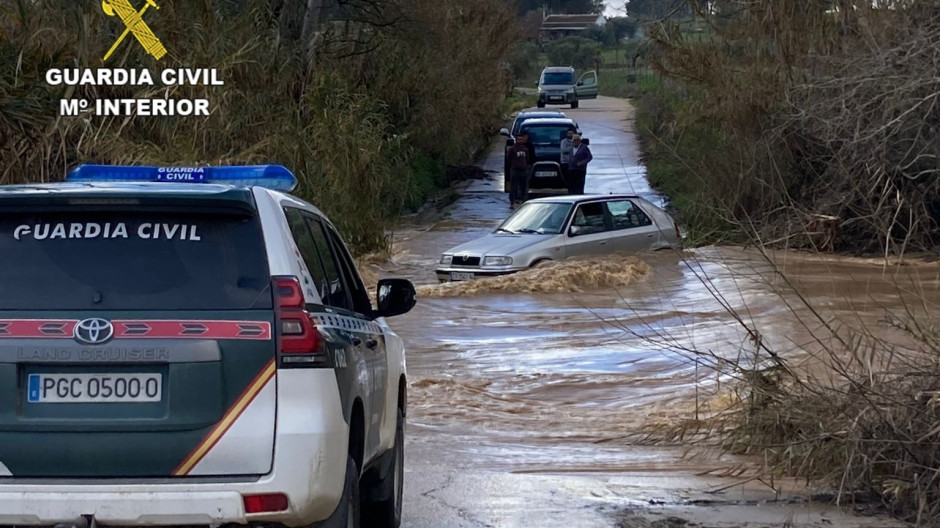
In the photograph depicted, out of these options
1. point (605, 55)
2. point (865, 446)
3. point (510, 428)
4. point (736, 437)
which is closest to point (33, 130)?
point (510, 428)

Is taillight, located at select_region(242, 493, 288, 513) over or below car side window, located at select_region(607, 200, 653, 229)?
over

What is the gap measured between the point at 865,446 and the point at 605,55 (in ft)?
254

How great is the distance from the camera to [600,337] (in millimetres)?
14508

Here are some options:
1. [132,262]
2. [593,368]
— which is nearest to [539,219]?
[593,368]

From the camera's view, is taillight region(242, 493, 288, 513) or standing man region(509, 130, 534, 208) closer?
taillight region(242, 493, 288, 513)

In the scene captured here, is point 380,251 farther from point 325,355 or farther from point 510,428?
point 325,355

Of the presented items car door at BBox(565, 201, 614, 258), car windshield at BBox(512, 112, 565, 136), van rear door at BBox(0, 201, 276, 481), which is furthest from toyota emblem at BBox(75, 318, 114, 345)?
car windshield at BBox(512, 112, 565, 136)

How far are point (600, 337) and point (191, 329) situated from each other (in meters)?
10.4

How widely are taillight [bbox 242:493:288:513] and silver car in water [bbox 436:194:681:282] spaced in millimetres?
13445

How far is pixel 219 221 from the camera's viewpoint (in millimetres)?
4602

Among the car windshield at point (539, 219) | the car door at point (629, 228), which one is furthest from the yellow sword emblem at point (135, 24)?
the car door at point (629, 228)

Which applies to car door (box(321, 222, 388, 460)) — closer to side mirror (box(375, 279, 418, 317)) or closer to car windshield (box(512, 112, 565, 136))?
side mirror (box(375, 279, 418, 317))

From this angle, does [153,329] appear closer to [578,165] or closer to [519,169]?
[578,165]

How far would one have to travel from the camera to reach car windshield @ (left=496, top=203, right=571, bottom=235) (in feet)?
61.6
